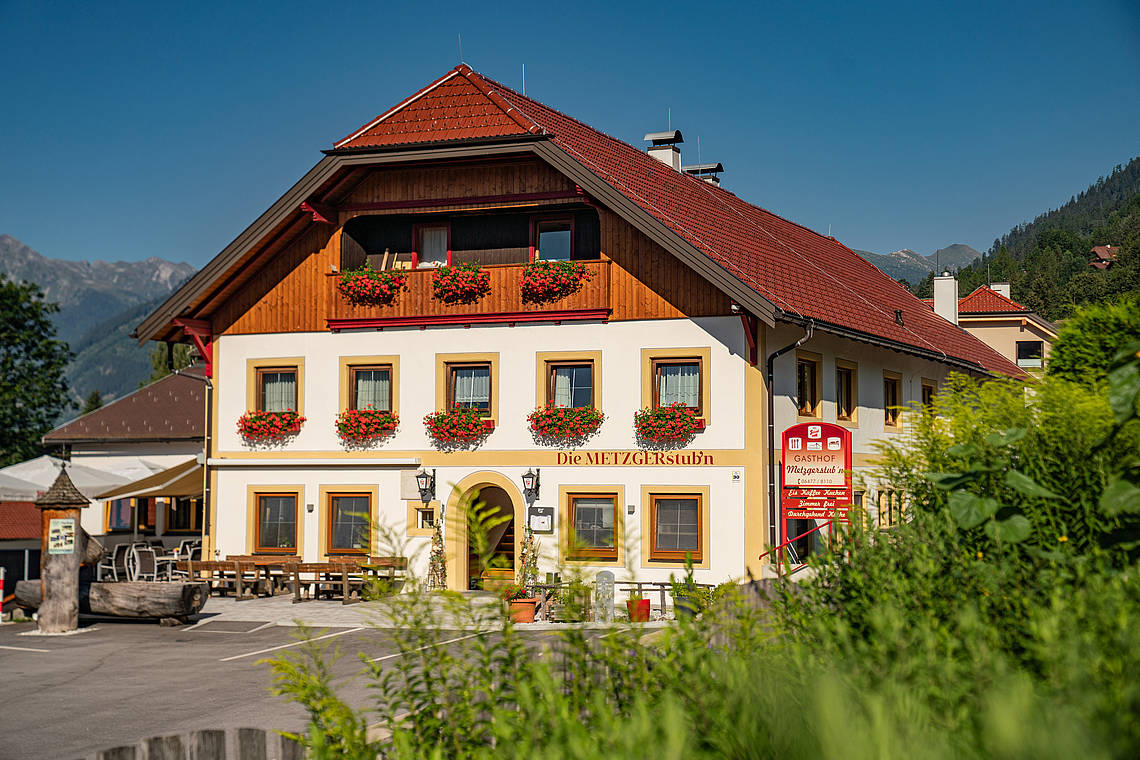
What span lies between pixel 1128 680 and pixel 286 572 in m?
19.8

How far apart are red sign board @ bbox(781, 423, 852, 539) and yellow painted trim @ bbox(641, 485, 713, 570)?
2144mm

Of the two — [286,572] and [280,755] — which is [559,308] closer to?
[286,572]

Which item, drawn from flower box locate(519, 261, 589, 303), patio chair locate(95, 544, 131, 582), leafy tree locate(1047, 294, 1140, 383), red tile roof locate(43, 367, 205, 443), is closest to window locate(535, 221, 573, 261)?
flower box locate(519, 261, 589, 303)

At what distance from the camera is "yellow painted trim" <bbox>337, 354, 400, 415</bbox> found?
22750mm

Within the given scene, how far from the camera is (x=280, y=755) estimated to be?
213 inches

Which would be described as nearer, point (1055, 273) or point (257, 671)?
point (257, 671)

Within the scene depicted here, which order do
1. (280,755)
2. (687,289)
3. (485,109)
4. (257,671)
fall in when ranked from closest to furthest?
(280,755) < (257,671) < (687,289) < (485,109)

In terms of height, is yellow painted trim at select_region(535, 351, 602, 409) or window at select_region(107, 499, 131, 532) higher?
yellow painted trim at select_region(535, 351, 602, 409)

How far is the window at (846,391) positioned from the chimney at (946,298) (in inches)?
559

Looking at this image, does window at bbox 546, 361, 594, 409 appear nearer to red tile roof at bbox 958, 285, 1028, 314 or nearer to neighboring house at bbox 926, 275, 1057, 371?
neighboring house at bbox 926, 275, 1057, 371

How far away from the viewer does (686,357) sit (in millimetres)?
20719

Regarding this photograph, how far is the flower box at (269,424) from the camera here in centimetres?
2336

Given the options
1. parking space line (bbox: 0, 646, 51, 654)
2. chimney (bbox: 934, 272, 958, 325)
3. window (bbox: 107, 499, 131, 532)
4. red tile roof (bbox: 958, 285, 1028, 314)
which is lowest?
parking space line (bbox: 0, 646, 51, 654)

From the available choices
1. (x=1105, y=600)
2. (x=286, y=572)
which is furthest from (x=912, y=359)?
(x=1105, y=600)
